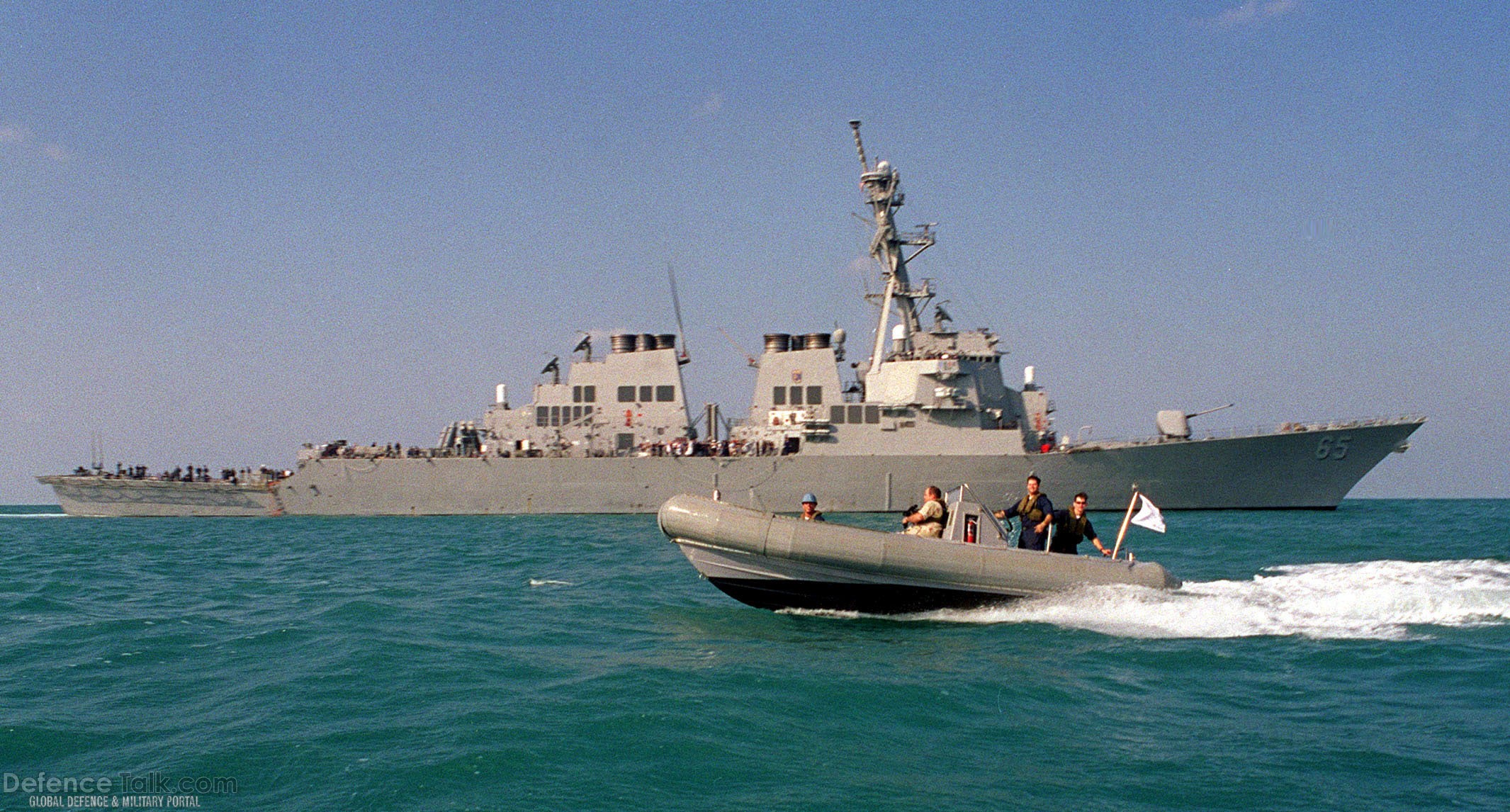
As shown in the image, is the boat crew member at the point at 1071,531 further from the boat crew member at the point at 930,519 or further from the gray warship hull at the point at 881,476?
the gray warship hull at the point at 881,476

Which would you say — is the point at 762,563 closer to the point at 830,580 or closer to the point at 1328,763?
the point at 830,580

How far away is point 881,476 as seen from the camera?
2927 cm

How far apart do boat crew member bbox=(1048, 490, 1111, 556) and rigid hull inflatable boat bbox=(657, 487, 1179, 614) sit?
0.28m

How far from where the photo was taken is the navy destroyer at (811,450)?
28.9 metres

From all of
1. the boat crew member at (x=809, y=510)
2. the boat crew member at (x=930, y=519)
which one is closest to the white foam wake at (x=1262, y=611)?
the boat crew member at (x=930, y=519)

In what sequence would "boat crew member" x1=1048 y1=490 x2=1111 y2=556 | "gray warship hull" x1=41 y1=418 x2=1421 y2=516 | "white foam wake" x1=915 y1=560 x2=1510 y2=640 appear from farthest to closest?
"gray warship hull" x1=41 y1=418 x2=1421 y2=516, "boat crew member" x1=1048 y1=490 x2=1111 y2=556, "white foam wake" x1=915 y1=560 x2=1510 y2=640

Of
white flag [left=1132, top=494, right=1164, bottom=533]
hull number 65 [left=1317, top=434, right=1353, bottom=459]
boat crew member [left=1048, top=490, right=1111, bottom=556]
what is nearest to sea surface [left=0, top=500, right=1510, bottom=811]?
boat crew member [left=1048, top=490, right=1111, bottom=556]

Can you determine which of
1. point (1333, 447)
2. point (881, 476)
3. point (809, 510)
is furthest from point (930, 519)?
point (1333, 447)

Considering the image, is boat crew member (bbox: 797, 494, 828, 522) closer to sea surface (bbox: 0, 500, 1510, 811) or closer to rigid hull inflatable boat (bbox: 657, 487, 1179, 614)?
rigid hull inflatable boat (bbox: 657, 487, 1179, 614)

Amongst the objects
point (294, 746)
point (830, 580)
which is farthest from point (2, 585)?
point (830, 580)

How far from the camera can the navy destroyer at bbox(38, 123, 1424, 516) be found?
94.9 ft

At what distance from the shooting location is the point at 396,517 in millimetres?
32156

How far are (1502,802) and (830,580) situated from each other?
6.45 metres

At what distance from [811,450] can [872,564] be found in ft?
63.2
